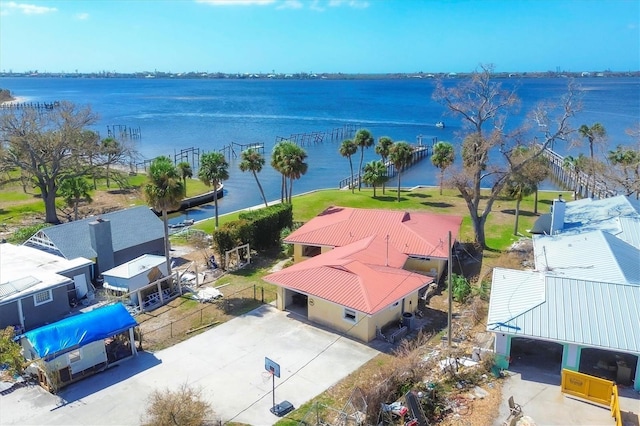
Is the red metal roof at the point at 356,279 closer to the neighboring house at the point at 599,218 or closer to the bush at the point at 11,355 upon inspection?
the neighboring house at the point at 599,218

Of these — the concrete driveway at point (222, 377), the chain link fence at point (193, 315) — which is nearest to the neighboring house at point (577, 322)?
the concrete driveway at point (222, 377)

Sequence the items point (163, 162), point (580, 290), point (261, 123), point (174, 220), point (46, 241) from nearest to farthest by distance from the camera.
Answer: point (580, 290)
point (163, 162)
point (46, 241)
point (174, 220)
point (261, 123)

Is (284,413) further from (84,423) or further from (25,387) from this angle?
(25,387)

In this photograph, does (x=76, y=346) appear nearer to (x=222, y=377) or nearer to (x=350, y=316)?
(x=222, y=377)

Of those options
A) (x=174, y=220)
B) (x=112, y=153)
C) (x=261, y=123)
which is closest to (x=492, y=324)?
(x=174, y=220)

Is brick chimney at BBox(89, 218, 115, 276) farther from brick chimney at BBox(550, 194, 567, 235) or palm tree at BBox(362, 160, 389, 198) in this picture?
palm tree at BBox(362, 160, 389, 198)

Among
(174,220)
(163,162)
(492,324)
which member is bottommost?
(174,220)
